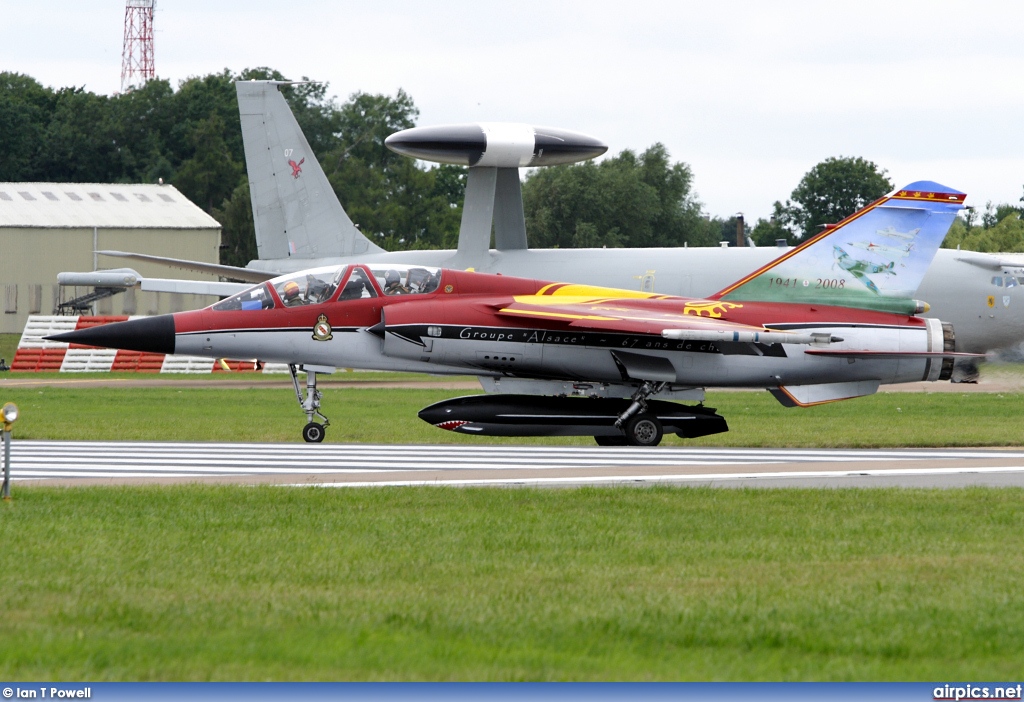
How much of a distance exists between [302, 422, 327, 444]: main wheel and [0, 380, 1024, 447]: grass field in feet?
2.52

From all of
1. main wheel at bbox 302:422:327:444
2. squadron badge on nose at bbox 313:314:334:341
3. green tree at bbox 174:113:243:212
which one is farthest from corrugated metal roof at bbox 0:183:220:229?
main wheel at bbox 302:422:327:444

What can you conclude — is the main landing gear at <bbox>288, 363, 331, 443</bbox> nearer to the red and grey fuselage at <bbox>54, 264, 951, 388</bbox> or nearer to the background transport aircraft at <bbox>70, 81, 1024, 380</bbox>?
the red and grey fuselage at <bbox>54, 264, 951, 388</bbox>

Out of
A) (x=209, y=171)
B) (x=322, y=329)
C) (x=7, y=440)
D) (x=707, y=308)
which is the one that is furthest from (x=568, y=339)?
(x=209, y=171)

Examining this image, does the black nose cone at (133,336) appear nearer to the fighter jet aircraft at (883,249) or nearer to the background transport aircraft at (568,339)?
the background transport aircraft at (568,339)

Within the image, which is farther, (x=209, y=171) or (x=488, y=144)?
(x=209, y=171)

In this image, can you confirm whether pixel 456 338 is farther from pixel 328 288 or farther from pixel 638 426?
pixel 638 426

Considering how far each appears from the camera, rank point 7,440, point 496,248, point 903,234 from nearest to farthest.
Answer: point 7,440 → point 903,234 → point 496,248

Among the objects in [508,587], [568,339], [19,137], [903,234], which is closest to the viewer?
[508,587]

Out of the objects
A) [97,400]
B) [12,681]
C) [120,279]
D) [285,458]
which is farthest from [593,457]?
[120,279]

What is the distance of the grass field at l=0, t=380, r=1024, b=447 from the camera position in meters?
18.6

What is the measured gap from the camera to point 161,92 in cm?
9288

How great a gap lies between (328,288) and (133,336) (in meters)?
2.53

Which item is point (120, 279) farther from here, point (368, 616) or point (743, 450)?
point (368, 616)

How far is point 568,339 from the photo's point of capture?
1733 centimetres
